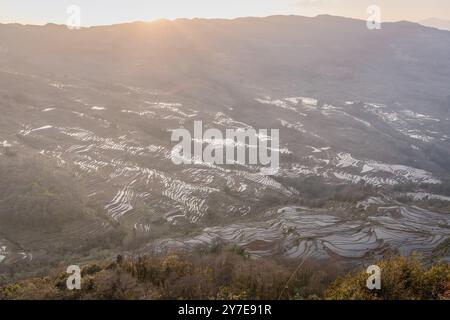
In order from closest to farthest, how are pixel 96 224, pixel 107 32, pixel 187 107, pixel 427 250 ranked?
pixel 427 250
pixel 96 224
pixel 187 107
pixel 107 32

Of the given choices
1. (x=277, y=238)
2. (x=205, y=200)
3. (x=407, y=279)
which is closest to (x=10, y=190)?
(x=205, y=200)

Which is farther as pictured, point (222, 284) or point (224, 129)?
point (224, 129)

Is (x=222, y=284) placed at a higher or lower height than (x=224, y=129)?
higher

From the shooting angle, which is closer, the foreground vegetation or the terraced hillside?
the foreground vegetation

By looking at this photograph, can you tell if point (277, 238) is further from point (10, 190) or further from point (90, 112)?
point (90, 112)

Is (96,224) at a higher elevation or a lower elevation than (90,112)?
lower

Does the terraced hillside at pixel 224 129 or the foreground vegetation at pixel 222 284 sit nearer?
the foreground vegetation at pixel 222 284
